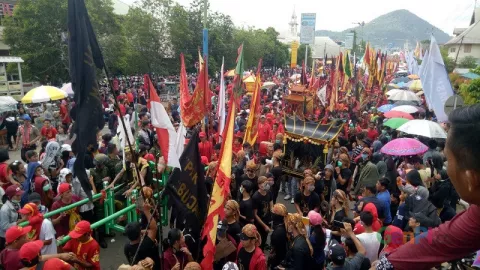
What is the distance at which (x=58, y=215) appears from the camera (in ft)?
18.6

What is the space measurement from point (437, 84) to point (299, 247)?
611 cm

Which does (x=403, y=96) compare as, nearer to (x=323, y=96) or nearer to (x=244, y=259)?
(x=323, y=96)

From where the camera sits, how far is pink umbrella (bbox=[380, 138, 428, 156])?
302 inches

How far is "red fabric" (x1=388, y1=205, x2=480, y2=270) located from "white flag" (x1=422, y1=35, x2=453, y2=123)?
7.45m

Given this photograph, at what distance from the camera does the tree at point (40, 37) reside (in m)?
23.2

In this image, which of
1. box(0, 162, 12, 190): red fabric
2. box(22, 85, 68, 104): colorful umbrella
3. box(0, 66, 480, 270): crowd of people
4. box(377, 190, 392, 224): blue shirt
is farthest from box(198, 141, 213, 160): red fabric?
box(22, 85, 68, 104): colorful umbrella

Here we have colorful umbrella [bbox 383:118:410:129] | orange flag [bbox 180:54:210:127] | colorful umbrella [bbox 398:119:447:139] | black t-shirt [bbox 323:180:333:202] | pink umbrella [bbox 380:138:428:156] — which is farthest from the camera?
colorful umbrella [bbox 383:118:410:129]

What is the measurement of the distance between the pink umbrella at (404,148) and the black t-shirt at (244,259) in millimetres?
4736

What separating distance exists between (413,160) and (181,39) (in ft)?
70.5

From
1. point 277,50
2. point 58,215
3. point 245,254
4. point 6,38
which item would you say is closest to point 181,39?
point 6,38

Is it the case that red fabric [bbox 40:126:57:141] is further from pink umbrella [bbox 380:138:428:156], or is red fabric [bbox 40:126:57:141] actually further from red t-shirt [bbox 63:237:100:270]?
pink umbrella [bbox 380:138:428:156]

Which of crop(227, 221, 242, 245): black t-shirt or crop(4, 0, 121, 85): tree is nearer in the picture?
crop(227, 221, 242, 245): black t-shirt

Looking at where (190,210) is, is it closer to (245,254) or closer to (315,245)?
(245,254)

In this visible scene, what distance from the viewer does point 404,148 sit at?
7.76m
